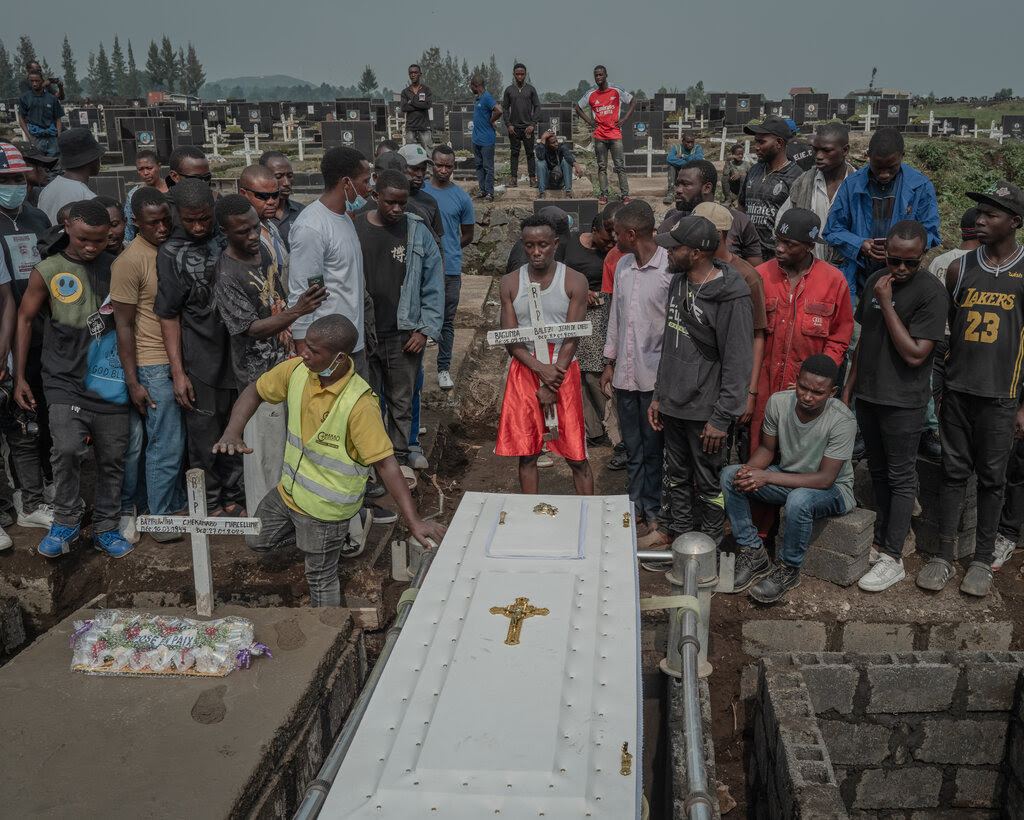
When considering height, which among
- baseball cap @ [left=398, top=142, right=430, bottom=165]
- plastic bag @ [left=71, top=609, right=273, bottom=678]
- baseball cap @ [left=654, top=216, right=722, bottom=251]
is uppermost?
baseball cap @ [left=398, top=142, right=430, bottom=165]

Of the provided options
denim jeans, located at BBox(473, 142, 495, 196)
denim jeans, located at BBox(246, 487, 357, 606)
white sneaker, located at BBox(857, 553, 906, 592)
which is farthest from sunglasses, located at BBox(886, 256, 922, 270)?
denim jeans, located at BBox(473, 142, 495, 196)

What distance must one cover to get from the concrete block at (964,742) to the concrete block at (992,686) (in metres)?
0.12

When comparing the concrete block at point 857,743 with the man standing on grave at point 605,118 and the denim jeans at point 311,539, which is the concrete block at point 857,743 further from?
the man standing on grave at point 605,118

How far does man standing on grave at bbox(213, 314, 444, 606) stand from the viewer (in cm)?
383

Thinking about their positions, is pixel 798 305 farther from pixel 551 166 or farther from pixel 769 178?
pixel 551 166

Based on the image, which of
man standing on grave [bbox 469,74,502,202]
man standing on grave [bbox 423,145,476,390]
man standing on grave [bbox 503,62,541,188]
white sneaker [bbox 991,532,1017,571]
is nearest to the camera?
white sneaker [bbox 991,532,1017,571]

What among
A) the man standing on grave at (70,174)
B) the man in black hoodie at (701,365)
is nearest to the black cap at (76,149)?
the man standing on grave at (70,174)

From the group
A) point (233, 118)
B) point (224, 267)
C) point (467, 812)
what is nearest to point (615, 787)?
point (467, 812)

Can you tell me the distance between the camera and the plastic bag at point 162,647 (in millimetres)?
3443

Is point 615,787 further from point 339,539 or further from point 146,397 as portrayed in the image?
point 146,397

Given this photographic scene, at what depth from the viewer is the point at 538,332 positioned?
486cm

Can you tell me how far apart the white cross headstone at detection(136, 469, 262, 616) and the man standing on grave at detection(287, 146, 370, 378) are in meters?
1.37

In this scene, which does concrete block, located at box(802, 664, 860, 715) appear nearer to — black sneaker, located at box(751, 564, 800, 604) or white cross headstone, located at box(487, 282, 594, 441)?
black sneaker, located at box(751, 564, 800, 604)

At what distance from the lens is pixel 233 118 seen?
109ft
